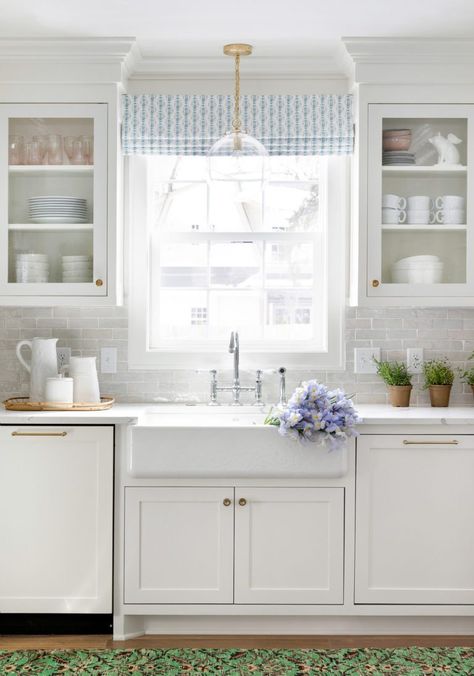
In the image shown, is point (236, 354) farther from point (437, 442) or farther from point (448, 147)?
point (448, 147)

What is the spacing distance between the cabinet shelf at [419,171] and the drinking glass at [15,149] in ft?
5.26

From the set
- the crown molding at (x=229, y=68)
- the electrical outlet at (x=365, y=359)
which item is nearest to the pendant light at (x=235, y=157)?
the crown molding at (x=229, y=68)

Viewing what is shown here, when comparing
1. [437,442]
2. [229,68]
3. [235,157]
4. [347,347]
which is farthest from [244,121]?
[437,442]

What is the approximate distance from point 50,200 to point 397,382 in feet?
5.81

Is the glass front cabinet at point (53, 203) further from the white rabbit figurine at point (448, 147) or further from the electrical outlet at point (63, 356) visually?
the white rabbit figurine at point (448, 147)

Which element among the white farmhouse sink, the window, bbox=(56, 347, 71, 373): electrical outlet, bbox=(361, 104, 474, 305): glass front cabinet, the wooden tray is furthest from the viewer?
the window

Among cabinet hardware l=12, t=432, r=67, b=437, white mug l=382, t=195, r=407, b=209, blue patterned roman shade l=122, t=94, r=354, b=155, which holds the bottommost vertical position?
cabinet hardware l=12, t=432, r=67, b=437

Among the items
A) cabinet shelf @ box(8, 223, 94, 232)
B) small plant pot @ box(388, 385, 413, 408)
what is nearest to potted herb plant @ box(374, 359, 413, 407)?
small plant pot @ box(388, 385, 413, 408)

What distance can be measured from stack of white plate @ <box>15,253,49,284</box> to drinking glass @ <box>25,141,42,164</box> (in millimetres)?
412

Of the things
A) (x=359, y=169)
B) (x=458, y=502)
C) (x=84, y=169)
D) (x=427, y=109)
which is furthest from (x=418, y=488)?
(x=84, y=169)

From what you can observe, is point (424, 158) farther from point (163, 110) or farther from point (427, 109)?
point (163, 110)

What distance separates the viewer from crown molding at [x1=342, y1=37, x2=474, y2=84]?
3.24 metres

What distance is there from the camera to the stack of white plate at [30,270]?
130 inches

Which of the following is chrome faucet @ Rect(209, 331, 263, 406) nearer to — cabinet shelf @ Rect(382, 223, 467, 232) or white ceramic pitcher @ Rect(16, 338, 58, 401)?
white ceramic pitcher @ Rect(16, 338, 58, 401)
